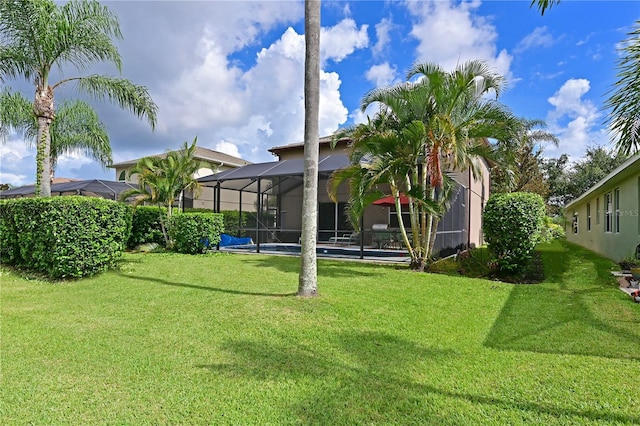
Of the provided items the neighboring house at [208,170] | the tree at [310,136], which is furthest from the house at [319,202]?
the tree at [310,136]

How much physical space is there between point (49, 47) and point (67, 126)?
1058 centimetres

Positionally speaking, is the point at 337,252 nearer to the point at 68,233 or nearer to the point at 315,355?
the point at 68,233

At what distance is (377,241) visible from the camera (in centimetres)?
1645

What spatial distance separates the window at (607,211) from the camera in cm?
1418

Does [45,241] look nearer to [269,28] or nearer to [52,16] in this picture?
[52,16]

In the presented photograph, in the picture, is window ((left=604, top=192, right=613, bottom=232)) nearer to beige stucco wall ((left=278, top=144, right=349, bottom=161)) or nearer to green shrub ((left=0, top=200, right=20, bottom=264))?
beige stucco wall ((left=278, top=144, right=349, bottom=161))

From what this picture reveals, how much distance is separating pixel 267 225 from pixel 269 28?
410 inches

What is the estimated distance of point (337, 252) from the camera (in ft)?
50.3

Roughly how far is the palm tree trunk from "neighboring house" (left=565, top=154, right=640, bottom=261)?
46.9ft

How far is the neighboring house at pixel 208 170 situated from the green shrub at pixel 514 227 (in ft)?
41.5

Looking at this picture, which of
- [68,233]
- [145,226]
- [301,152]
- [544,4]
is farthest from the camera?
[301,152]

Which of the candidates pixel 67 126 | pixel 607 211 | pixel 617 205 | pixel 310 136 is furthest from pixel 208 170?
pixel 617 205

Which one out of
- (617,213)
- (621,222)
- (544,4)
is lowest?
(621,222)

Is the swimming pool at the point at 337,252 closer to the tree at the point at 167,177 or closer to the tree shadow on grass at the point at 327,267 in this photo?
the tree shadow on grass at the point at 327,267
